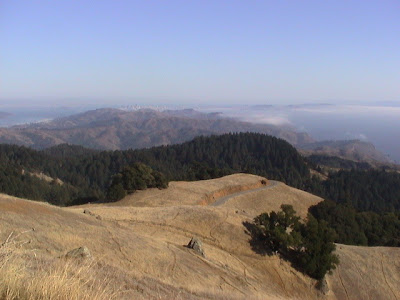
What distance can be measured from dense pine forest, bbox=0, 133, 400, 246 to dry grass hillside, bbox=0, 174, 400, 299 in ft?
105

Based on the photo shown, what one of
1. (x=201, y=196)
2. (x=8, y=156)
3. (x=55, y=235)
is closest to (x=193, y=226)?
(x=55, y=235)

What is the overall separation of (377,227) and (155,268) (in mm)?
59336

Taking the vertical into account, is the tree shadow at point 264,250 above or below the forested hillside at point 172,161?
above

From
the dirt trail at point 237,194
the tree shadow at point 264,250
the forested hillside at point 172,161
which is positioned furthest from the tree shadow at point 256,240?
the forested hillside at point 172,161

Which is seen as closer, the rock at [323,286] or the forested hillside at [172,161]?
the rock at [323,286]

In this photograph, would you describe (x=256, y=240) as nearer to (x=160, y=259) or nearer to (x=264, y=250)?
(x=264, y=250)

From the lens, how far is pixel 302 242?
33.2 meters

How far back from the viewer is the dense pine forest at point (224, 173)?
70.6m

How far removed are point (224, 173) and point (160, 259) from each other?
73219 millimetres

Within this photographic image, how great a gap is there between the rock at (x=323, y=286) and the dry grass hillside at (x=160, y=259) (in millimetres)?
362

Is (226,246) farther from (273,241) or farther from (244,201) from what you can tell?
(244,201)

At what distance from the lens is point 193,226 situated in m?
33.8

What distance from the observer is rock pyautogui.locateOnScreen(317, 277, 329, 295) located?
30625 millimetres

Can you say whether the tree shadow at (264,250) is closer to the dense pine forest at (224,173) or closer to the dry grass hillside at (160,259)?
the dry grass hillside at (160,259)
